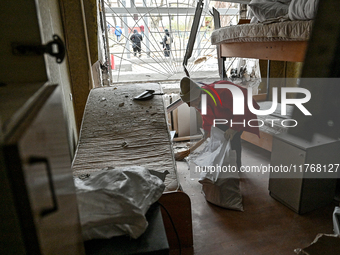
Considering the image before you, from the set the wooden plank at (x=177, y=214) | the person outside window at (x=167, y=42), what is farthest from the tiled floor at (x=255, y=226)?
the person outside window at (x=167, y=42)

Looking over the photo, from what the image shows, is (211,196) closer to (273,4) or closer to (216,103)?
(216,103)

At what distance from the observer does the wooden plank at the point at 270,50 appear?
6.36 ft

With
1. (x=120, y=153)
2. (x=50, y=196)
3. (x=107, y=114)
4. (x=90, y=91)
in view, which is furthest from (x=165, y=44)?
(x=50, y=196)

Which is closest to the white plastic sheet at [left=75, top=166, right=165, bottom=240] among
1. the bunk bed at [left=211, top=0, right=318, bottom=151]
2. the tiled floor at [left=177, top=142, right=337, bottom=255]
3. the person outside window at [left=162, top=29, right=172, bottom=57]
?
the tiled floor at [left=177, top=142, right=337, bottom=255]

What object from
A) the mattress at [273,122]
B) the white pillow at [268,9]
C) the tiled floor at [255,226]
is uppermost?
the white pillow at [268,9]

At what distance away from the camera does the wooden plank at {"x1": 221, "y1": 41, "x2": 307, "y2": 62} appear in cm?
194

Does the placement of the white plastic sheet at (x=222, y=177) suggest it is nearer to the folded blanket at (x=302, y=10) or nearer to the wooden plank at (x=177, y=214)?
the wooden plank at (x=177, y=214)

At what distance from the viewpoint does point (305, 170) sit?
1.82 meters

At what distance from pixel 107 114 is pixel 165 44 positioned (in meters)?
1.87

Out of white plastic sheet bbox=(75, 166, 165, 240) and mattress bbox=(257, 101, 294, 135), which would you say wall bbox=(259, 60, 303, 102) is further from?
white plastic sheet bbox=(75, 166, 165, 240)

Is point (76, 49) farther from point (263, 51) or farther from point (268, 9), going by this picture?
point (268, 9)

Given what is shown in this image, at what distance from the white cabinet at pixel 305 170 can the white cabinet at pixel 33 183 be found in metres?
1.70

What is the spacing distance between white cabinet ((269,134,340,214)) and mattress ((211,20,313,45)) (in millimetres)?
732

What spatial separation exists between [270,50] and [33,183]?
2.29 metres
